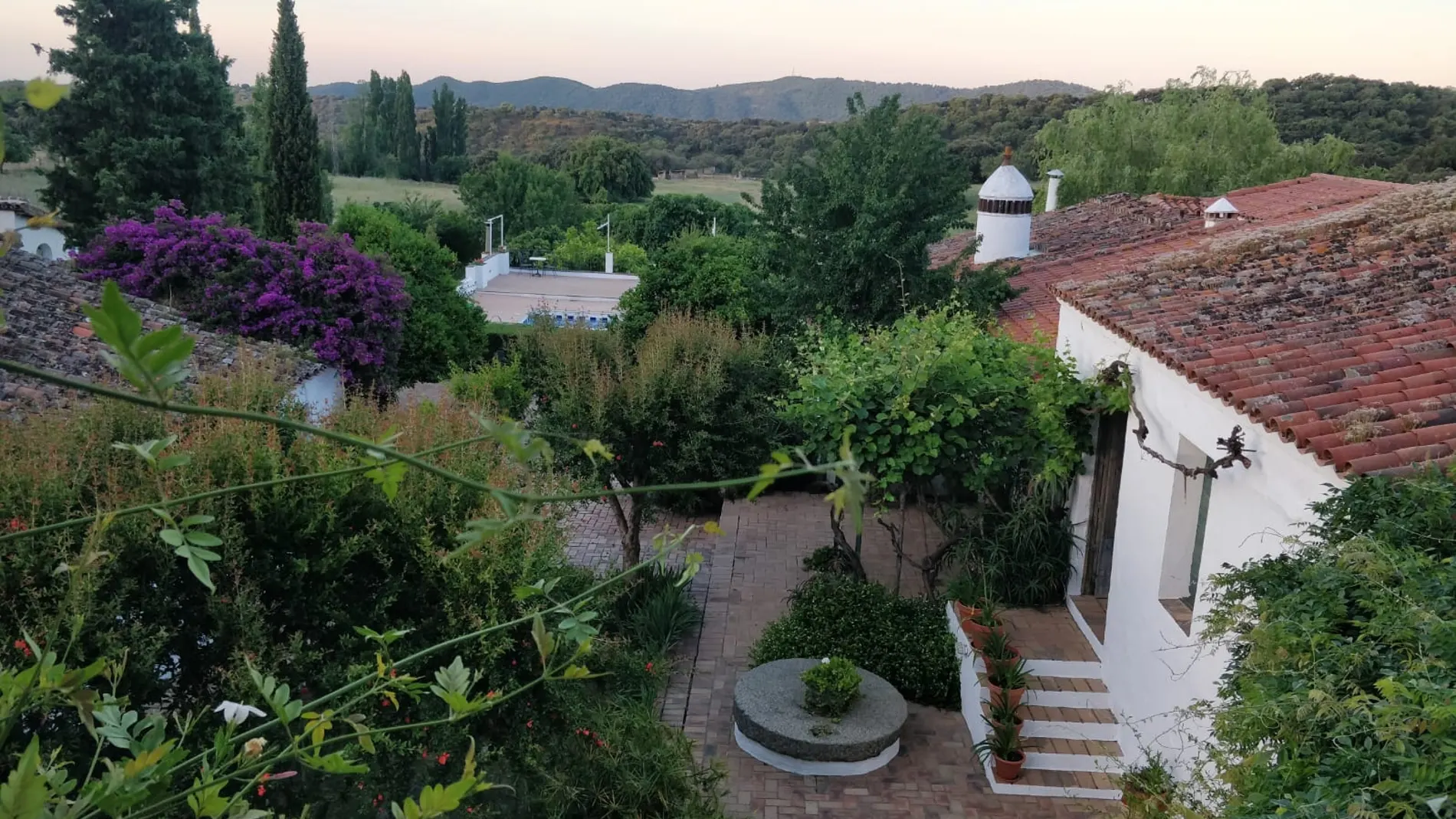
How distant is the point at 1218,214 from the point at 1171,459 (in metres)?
10.6

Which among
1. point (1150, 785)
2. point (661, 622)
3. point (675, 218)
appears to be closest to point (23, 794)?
point (1150, 785)

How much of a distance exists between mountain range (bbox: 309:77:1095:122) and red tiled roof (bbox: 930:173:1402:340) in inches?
3101

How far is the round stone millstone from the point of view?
859 centimetres

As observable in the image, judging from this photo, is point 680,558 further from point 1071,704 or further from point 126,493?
point 126,493

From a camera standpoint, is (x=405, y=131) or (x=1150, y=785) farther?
(x=405, y=131)

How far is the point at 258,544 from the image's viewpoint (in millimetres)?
6422

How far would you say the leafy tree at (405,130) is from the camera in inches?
2606

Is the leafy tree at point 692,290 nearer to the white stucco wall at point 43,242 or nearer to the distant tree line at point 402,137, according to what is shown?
the white stucco wall at point 43,242

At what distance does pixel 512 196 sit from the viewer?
55938 mm

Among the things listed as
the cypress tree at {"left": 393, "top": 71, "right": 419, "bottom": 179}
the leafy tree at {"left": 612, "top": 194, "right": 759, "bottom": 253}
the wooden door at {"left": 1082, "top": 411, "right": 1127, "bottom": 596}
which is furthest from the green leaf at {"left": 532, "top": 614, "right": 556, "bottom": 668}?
the cypress tree at {"left": 393, "top": 71, "right": 419, "bottom": 179}

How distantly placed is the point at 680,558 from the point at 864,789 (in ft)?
18.0

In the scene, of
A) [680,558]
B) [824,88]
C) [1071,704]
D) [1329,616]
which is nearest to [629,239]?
[680,558]

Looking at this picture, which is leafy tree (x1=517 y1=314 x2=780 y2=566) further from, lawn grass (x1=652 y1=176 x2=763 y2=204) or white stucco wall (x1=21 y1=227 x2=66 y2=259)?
lawn grass (x1=652 y1=176 x2=763 y2=204)

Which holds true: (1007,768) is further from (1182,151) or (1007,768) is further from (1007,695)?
(1182,151)
